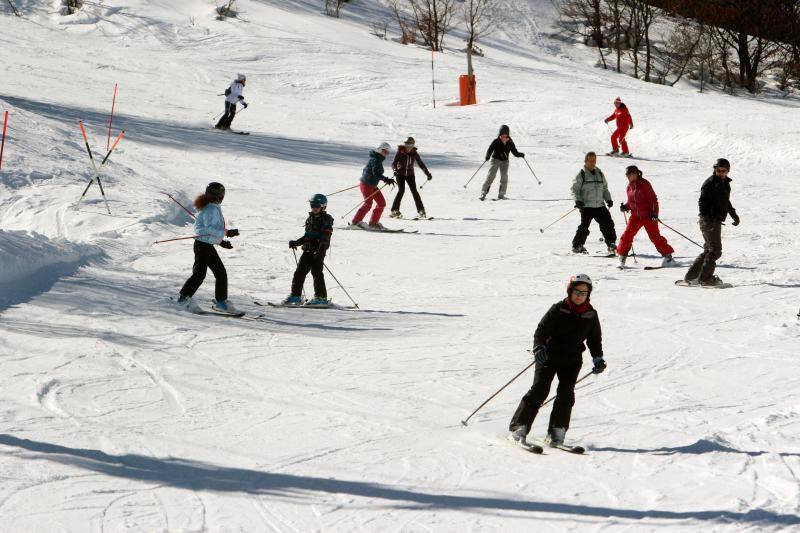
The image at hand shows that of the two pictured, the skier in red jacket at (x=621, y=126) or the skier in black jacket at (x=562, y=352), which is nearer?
the skier in black jacket at (x=562, y=352)

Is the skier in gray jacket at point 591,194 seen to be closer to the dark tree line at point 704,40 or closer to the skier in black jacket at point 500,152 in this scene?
the skier in black jacket at point 500,152

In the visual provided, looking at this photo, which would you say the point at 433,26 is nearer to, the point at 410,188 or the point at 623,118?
the point at 623,118

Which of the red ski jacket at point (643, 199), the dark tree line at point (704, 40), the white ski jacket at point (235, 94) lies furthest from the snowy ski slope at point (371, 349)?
the dark tree line at point (704, 40)

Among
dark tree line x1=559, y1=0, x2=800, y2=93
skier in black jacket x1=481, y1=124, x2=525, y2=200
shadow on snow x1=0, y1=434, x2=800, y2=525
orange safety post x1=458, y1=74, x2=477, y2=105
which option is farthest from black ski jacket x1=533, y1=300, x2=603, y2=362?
dark tree line x1=559, y1=0, x2=800, y2=93

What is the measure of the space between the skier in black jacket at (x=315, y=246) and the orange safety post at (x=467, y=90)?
19862mm

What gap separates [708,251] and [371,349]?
4.67 m

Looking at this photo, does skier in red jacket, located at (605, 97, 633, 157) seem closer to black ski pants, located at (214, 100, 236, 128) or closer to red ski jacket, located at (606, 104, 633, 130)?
red ski jacket, located at (606, 104, 633, 130)

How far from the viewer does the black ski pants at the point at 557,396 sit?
668 centimetres

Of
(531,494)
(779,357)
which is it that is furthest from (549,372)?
(779,357)

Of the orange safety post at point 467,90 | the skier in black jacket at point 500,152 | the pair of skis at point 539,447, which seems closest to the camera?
the pair of skis at point 539,447

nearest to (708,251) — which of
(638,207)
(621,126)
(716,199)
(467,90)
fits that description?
(716,199)

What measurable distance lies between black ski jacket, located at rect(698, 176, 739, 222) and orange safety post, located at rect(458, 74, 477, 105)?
1904cm

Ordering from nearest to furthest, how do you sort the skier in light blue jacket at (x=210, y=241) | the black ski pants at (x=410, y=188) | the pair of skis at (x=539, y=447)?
the pair of skis at (x=539, y=447) < the skier in light blue jacket at (x=210, y=241) < the black ski pants at (x=410, y=188)

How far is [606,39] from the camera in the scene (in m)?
44.0
